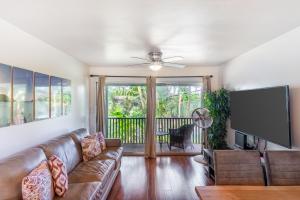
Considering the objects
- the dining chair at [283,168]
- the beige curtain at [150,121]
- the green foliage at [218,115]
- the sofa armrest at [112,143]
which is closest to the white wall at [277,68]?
the green foliage at [218,115]

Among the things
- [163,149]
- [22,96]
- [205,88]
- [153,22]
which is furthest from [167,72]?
[22,96]

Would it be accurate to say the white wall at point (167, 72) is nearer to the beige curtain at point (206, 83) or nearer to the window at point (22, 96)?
the beige curtain at point (206, 83)

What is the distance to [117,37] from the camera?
3.19 meters

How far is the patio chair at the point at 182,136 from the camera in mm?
5733

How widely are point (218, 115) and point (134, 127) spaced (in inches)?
91.4

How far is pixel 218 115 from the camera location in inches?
202

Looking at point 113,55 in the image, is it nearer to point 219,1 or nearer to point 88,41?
point 88,41

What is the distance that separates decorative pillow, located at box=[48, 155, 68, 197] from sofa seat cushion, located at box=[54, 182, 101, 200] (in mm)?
56

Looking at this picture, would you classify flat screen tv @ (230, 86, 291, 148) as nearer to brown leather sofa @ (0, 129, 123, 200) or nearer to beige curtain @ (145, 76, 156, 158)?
beige curtain @ (145, 76, 156, 158)

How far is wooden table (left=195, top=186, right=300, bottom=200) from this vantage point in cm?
160

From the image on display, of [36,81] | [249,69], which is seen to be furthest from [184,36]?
[36,81]

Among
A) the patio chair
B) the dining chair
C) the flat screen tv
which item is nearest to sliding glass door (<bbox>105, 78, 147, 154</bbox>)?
the patio chair

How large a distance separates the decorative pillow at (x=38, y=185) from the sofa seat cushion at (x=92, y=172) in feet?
2.10

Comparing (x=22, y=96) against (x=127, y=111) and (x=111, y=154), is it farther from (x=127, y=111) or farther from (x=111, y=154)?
(x=127, y=111)
